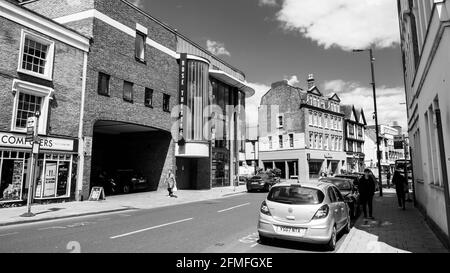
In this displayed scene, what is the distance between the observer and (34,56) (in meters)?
15.8

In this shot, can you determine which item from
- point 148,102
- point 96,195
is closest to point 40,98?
point 96,195

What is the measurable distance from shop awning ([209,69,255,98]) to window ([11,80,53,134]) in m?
15.9

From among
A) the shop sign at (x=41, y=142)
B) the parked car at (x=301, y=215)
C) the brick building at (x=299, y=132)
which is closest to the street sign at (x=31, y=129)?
the shop sign at (x=41, y=142)

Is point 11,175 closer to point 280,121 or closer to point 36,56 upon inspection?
point 36,56

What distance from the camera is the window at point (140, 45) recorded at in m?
22.7

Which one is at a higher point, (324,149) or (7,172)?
(324,149)

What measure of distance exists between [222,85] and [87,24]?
15.5 meters

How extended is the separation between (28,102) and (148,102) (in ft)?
29.5

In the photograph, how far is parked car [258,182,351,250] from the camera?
7.00 m
